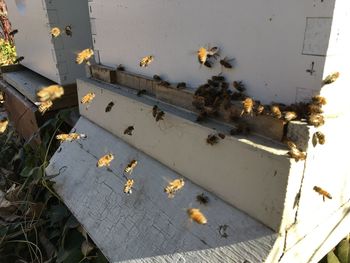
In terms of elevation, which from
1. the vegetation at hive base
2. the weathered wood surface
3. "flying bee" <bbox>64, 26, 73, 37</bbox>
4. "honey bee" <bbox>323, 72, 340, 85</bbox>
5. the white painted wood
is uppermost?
"flying bee" <bbox>64, 26, 73, 37</bbox>

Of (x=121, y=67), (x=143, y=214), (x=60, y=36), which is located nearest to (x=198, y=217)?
(x=143, y=214)

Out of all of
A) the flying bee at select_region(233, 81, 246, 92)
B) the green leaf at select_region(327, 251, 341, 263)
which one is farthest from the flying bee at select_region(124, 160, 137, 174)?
the green leaf at select_region(327, 251, 341, 263)

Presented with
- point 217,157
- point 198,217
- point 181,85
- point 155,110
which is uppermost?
point 181,85

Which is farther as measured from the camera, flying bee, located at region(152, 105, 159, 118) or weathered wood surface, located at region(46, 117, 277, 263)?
flying bee, located at region(152, 105, 159, 118)

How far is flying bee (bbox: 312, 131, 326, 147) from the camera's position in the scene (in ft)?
3.81

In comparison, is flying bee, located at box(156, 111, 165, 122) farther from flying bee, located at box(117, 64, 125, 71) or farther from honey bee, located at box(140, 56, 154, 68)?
flying bee, located at box(117, 64, 125, 71)

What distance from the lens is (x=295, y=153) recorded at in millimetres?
1137

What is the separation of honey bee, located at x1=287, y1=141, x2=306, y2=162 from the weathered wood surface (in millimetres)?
328

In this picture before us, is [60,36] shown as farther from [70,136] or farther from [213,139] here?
[213,139]

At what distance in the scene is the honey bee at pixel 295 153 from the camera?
1.13 m

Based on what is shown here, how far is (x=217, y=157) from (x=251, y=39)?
0.52 meters

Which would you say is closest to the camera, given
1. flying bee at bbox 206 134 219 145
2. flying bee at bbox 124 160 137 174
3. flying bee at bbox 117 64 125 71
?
flying bee at bbox 206 134 219 145

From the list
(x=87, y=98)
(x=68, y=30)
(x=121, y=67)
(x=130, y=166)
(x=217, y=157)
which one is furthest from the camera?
(x=68, y=30)

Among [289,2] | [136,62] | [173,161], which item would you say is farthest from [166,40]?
[289,2]
